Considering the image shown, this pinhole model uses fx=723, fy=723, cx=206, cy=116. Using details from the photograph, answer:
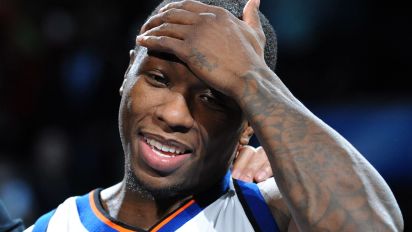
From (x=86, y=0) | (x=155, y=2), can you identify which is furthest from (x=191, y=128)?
(x=86, y=0)

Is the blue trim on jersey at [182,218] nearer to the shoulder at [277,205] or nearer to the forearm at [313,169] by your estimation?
the shoulder at [277,205]

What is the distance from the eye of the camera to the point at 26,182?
6.05m

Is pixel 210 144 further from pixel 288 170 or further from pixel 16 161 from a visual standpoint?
pixel 16 161

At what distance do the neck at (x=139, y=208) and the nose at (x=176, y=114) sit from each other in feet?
1.21

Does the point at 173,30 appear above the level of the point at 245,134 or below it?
above

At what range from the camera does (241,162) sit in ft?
9.86

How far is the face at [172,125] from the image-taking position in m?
2.39

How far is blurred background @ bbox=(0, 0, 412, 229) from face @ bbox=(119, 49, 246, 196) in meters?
2.64

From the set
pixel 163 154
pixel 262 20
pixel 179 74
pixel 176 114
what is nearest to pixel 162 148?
pixel 163 154

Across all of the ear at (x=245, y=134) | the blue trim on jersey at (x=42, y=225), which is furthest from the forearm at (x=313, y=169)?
the blue trim on jersey at (x=42, y=225)

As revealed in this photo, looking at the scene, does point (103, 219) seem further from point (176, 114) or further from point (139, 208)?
point (176, 114)

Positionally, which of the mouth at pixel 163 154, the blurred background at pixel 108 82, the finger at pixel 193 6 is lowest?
the blurred background at pixel 108 82

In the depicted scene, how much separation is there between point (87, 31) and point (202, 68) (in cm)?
480

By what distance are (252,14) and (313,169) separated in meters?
0.59
